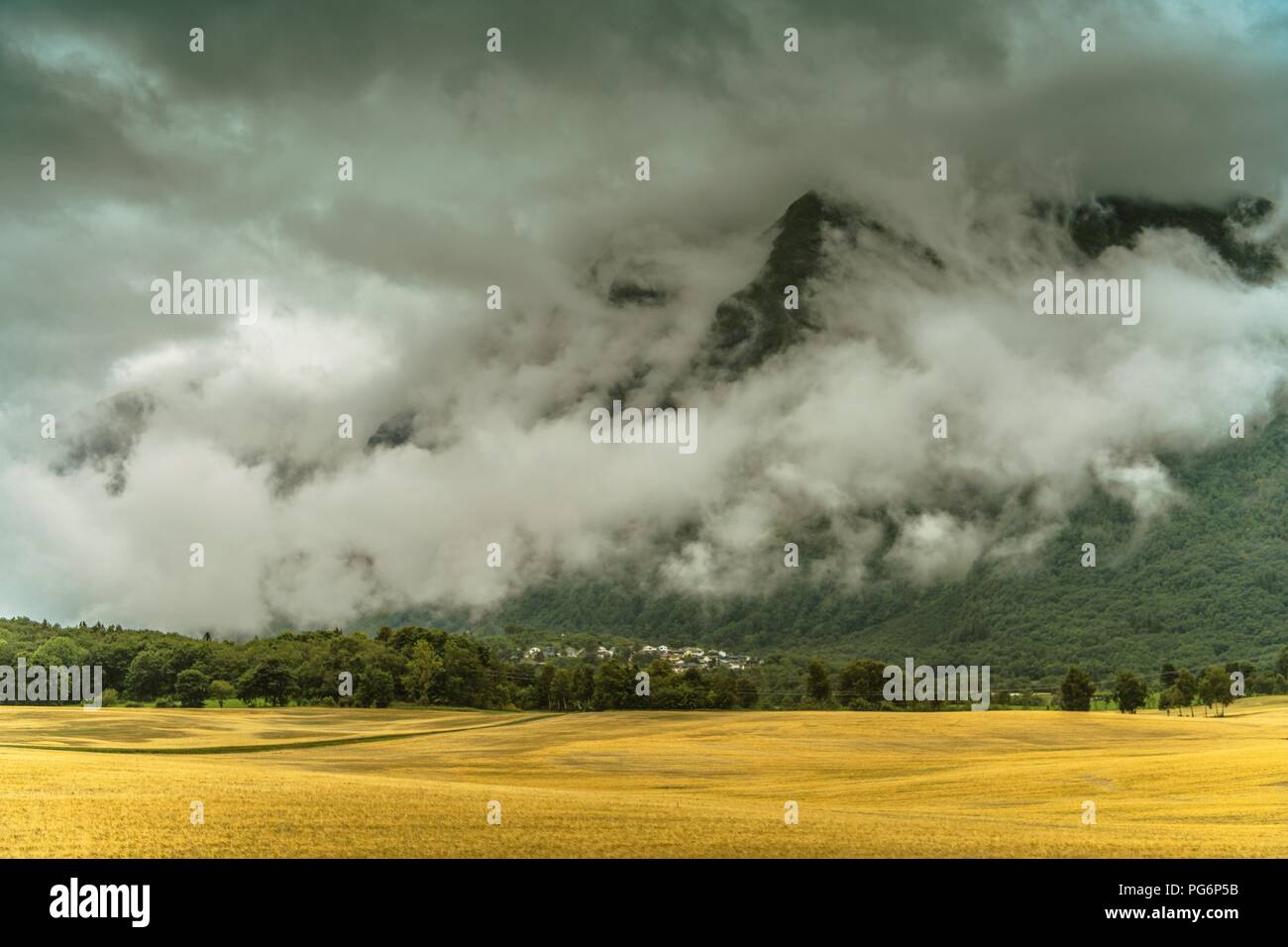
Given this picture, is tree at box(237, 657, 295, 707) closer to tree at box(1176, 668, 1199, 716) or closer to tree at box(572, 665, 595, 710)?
tree at box(572, 665, 595, 710)

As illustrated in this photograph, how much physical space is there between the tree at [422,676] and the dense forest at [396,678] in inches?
7.2

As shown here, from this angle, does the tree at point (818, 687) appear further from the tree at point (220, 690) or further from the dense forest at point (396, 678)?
the tree at point (220, 690)

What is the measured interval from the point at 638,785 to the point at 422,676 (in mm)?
88994

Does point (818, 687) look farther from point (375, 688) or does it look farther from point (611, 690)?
point (375, 688)

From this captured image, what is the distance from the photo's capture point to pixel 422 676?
15925 centimetres

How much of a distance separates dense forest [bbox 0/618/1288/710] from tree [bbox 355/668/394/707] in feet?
0.57

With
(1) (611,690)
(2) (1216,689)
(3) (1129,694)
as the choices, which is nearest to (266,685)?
(1) (611,690)

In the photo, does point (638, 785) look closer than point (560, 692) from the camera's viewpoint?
Yes

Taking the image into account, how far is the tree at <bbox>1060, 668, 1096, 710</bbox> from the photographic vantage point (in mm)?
162750
